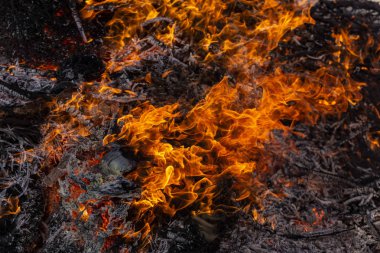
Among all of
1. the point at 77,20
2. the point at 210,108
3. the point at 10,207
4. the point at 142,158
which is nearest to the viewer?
the point at 10,207

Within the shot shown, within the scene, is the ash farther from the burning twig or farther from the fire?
the burning twig

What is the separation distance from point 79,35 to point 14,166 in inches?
110

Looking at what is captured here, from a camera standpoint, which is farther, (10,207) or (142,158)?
(142,158)

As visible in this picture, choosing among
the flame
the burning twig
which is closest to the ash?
the flame

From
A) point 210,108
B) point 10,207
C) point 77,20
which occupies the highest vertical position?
point 77,20

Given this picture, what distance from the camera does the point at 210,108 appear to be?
16.1 ft

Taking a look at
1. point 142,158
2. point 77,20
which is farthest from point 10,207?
point 77,20

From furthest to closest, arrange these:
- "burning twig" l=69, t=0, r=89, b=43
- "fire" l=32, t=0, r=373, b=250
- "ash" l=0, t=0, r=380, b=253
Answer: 1. "burning twig" l=69, t=0, r=89, b=43
2. "fire" l=32, t=0, r=373, b=250
3. "ash" l=0, t=0, r=380, b=253

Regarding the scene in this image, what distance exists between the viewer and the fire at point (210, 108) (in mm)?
4102

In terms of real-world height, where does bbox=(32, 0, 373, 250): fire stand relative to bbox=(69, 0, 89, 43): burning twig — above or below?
below

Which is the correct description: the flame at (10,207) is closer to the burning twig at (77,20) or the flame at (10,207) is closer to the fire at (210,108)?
the fire at (210,108)

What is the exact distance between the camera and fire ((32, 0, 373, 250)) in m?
4.10

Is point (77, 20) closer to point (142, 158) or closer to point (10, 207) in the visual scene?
point (142, 158)

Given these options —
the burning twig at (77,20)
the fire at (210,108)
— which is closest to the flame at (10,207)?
the fire at (210,108)
